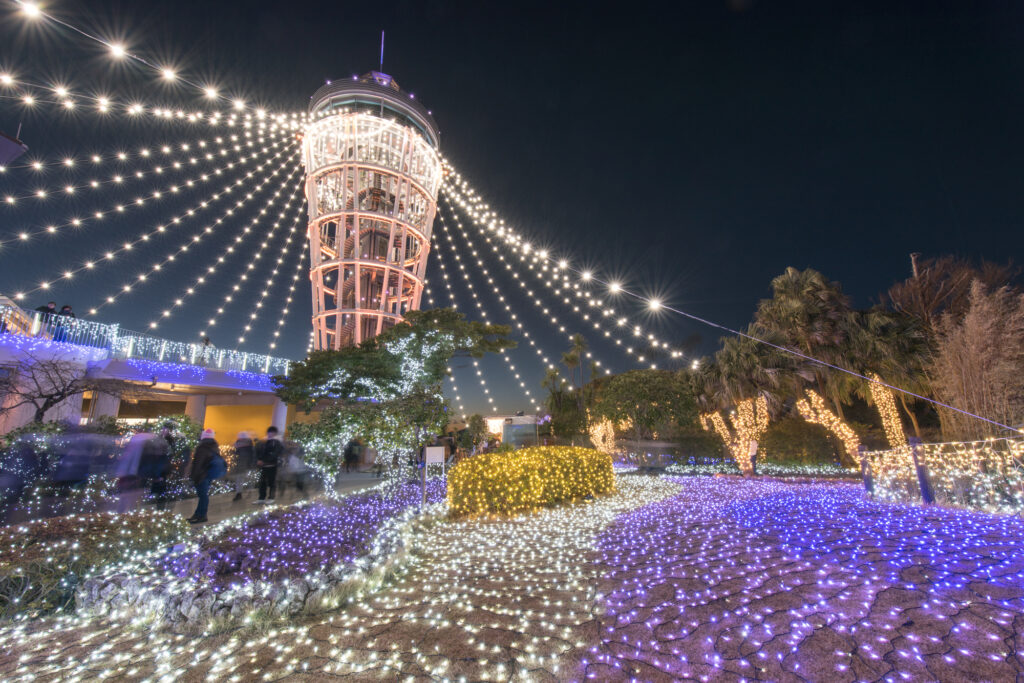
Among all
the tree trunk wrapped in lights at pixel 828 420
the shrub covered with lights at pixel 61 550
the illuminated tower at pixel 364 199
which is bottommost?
the shrub covered with lights at pixel 61 550

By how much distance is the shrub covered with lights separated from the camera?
3621 millimetres

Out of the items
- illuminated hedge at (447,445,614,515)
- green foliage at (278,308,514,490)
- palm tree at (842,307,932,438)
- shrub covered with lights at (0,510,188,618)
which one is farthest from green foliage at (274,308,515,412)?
palm tree at (842,307,932,438)

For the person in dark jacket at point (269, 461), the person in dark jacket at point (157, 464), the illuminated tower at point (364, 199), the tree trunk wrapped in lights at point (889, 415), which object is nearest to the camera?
the person in dark jacket at point (157, 464)

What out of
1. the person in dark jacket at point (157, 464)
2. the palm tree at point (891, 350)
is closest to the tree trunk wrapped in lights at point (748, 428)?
the palm tree at point (891, 350)

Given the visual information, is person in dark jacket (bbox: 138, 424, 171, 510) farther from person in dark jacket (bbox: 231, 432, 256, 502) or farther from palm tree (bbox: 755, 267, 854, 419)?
palm tree (bbox: 755, 267, 854, 419)

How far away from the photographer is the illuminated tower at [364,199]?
23.9m

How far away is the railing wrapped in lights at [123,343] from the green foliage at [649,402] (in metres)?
15.3

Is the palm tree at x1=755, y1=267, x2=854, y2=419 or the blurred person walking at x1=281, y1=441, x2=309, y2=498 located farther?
the palm tree at x1=755, y1=267, x2=854, y2=419

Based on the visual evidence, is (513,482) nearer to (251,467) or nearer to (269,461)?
(269,461)

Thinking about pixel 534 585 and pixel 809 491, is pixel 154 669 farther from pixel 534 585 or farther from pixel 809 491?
pixel 809 491

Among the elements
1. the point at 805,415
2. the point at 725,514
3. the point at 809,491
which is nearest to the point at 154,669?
the point at 725,514

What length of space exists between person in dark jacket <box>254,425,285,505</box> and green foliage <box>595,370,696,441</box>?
47.6ft

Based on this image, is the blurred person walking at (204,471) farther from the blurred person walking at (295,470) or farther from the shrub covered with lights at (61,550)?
the blurred person walking at (295,470)

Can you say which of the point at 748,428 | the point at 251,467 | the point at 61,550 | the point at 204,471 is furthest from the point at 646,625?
the point at 748,428
